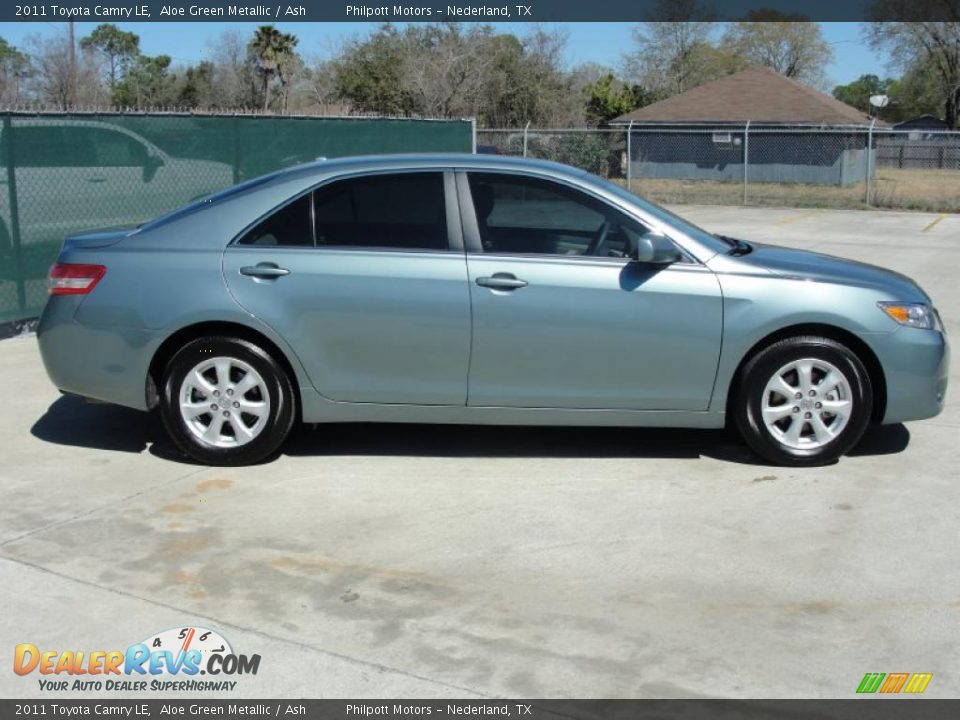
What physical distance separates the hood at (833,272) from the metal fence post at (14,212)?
626 centimetres

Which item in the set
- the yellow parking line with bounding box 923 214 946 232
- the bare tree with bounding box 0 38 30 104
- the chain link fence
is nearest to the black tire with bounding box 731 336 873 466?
the yellow parking line with bounding box 923 214 946 232

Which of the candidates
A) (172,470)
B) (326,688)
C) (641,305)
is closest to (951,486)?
(641,305)

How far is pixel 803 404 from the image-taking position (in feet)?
19.5

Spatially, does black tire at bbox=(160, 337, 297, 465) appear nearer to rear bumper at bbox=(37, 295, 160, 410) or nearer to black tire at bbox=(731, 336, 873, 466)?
rear bumper at bbox=(37, 295, 160, 410)

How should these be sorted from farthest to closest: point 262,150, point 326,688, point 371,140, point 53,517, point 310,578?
point 371,140 < point 262,150 < point 53,517 < point 310,578 < point 326,688

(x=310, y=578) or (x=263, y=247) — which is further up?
(x=263, y=247)

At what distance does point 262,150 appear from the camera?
1227cm

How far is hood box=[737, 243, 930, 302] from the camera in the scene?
595 cm

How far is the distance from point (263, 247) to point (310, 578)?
2.07 m

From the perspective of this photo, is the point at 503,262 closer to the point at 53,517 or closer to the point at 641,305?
the point at 641,305

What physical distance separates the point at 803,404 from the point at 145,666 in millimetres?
3589

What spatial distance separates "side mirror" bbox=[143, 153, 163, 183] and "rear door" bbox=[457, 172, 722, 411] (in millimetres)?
5859

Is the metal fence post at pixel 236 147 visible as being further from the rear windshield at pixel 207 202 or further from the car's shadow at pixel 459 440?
the rear windshield at pixel 207 202

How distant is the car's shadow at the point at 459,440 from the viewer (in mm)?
6375
